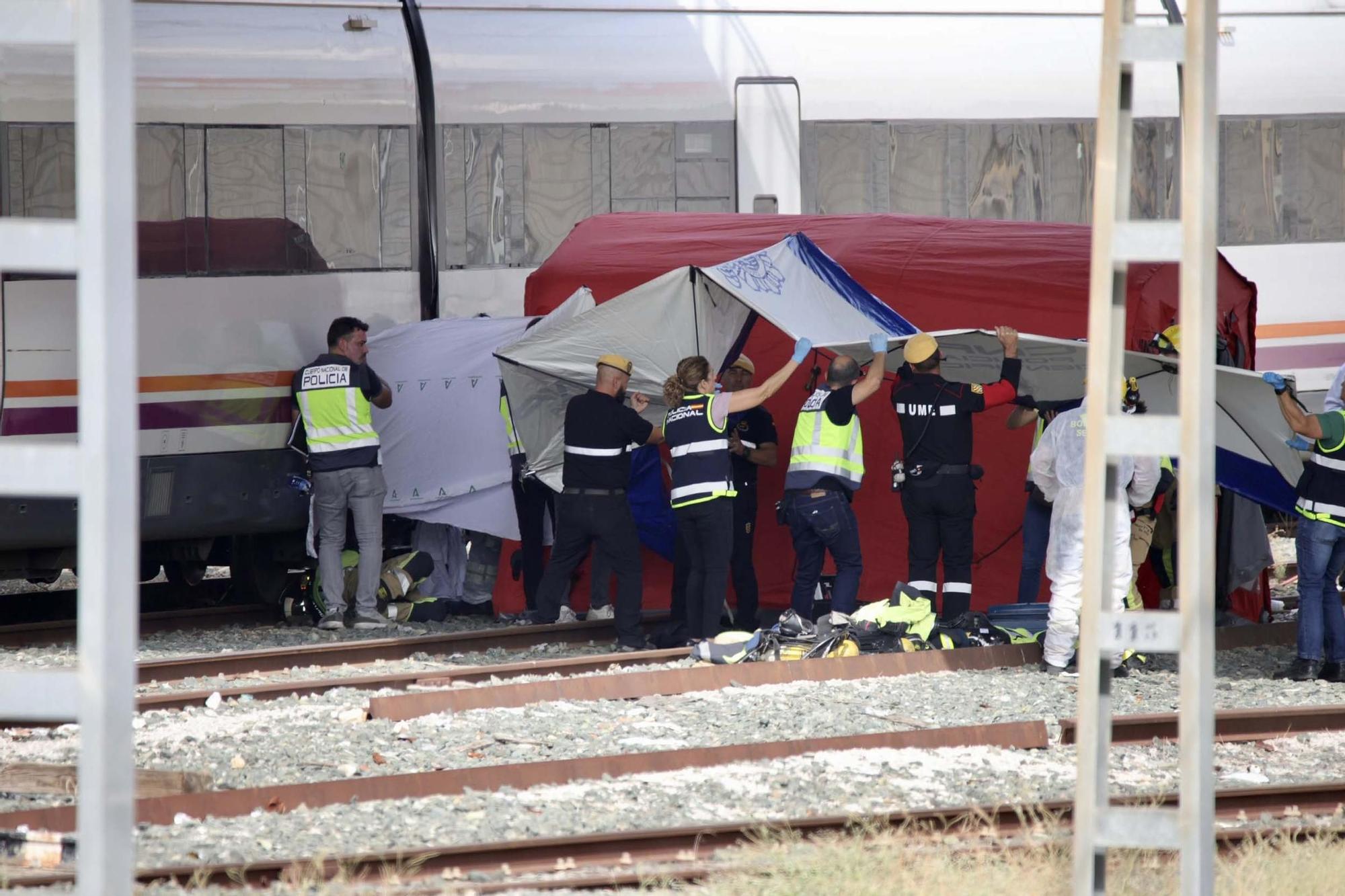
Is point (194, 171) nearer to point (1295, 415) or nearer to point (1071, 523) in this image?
point (1071, 523)

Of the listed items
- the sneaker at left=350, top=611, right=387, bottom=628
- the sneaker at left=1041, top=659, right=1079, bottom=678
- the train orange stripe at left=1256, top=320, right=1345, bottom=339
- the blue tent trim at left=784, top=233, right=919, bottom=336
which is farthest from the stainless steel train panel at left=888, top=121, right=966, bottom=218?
the sneaker at left=350, top=611, right=387, bottom=628

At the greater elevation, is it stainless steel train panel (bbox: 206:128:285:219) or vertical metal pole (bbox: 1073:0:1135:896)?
stainless steel train panel (bbox: 206:128:285:219)

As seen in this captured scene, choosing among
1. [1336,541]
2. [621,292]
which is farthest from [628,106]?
[1336,541]

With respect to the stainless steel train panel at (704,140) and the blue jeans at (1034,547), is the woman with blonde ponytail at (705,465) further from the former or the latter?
the stainless steel train panel at (704,140)

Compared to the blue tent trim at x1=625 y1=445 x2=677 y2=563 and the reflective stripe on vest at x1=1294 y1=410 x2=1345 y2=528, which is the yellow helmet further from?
the blue tent trim at x1=625 y1=445 x2=677 y2=563

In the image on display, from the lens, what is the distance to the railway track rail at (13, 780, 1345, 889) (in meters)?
5.32

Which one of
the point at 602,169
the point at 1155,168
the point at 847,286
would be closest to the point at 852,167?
the point at 602,169

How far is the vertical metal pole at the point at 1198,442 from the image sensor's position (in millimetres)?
4070

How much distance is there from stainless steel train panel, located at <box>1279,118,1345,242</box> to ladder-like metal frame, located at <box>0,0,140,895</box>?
11139mm

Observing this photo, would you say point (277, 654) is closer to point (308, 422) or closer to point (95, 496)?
point (308, 422)

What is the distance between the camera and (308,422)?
34.7 feet

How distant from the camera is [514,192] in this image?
11.6 m

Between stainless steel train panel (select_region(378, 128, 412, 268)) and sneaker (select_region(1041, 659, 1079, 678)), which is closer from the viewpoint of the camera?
sneaker (select_region(1041, 659, 1079, 678))

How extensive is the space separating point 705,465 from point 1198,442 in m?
5.49
